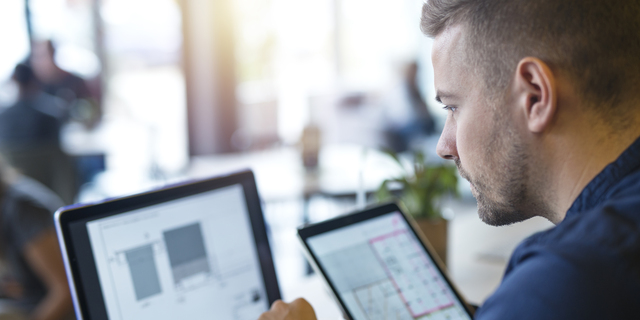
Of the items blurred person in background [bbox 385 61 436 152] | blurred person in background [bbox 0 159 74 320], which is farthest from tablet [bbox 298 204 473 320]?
blurred person in background [bbox 385 61 436 152]

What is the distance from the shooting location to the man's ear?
0.62 m

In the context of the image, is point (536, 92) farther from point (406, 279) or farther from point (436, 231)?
point (436, 231)

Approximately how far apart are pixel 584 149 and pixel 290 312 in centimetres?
47

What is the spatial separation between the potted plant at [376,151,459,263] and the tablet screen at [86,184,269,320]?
49 centimetres

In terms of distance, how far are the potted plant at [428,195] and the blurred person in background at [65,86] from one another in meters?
3.79

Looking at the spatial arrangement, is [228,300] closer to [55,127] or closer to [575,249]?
[575,249]

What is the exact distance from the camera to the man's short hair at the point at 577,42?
62 cm

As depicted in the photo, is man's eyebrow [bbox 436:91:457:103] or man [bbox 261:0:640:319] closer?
man [bbox 261:0:640:319]

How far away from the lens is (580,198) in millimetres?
639

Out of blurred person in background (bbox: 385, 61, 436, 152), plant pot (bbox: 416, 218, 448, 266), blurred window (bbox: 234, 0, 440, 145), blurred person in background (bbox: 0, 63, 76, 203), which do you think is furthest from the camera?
blurred window (bbox: 234, 0, 440, 145)

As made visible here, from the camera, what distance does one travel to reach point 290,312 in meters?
0.83

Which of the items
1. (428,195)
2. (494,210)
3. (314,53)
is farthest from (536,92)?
(314,53)

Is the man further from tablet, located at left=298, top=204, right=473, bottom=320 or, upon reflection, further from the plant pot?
the plant pot

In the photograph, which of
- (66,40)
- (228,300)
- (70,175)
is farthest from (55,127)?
(228,300)
